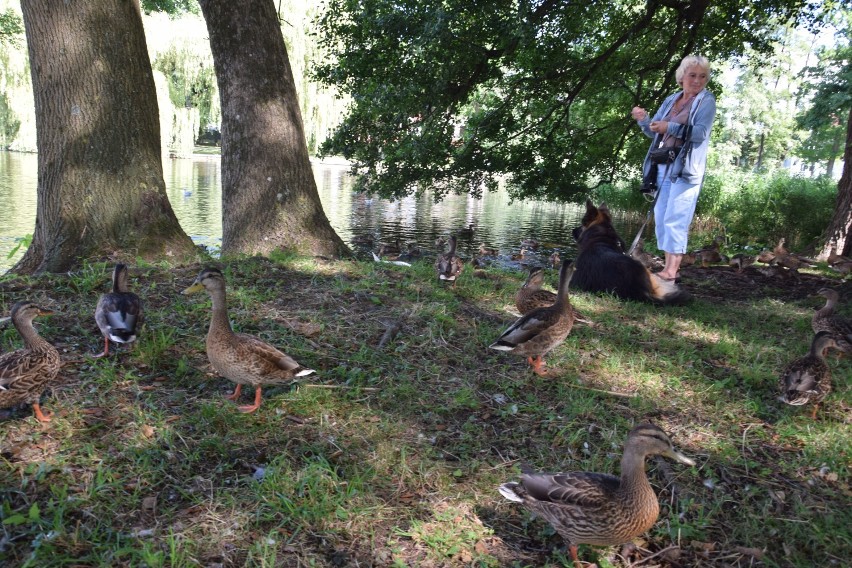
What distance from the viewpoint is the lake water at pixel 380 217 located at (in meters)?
16.5

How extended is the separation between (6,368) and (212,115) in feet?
91.4

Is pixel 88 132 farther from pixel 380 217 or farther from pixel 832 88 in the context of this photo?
pixel 832 88

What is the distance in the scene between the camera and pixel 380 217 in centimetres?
2245

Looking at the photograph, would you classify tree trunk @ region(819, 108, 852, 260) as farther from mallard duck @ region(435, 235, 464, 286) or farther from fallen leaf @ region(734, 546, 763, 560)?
fallen leaf @ region(734, 546, 763, 560)

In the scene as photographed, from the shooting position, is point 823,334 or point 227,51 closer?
point 823,334

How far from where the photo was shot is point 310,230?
7.86m

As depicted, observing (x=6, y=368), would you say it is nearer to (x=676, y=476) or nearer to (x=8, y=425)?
(x=8, y=425)

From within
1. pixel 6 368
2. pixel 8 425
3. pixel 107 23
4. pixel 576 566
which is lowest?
pixel 576 566

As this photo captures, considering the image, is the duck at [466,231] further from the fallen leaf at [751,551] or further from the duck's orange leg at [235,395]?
the fallen leaf at [751,551]

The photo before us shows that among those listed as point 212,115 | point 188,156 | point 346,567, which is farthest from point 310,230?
point 188,156

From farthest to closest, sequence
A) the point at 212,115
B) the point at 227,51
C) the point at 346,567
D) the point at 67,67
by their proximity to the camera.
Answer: the point at 212,115 → the point at 227,51 → the point at 67,67 → the point at 346,567

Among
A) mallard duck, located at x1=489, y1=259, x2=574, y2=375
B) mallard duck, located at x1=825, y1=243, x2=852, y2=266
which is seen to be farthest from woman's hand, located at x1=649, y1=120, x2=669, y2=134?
mallard duck, located at x1=825, y1=243, x2=852, y2=266

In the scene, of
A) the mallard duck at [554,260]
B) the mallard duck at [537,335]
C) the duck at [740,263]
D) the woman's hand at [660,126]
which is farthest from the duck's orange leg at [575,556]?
the mallard duck at [554,260]

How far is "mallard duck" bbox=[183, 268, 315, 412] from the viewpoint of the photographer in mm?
3738
